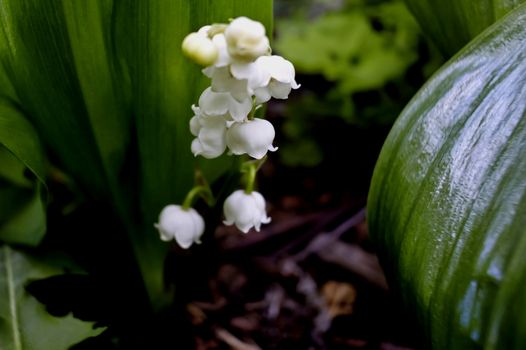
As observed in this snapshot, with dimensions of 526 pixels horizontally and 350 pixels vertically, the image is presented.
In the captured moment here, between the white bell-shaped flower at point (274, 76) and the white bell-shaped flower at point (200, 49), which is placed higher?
the white bell-shaped flower at point (200, 49)

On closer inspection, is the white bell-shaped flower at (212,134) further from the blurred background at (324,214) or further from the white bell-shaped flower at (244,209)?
the blurred background at (324,214)

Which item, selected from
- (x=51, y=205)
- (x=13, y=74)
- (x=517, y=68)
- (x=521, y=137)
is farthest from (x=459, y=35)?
(x=51, y=205)

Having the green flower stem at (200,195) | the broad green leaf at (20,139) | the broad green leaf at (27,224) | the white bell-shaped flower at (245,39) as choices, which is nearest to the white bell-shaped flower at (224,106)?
the white bell-shaped flower at (245,39)

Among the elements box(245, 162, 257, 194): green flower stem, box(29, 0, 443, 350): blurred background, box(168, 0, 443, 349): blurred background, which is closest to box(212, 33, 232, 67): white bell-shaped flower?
box(245, 162, 257, 194): green flower stem

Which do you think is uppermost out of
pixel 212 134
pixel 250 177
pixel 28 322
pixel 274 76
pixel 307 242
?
pixel 274 76

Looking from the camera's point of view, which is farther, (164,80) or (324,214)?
(324,214)

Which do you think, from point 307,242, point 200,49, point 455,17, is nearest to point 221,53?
point 200,49

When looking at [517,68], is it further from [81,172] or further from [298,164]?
[298,164]

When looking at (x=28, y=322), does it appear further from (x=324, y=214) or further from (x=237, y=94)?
(x=324, y=214)
